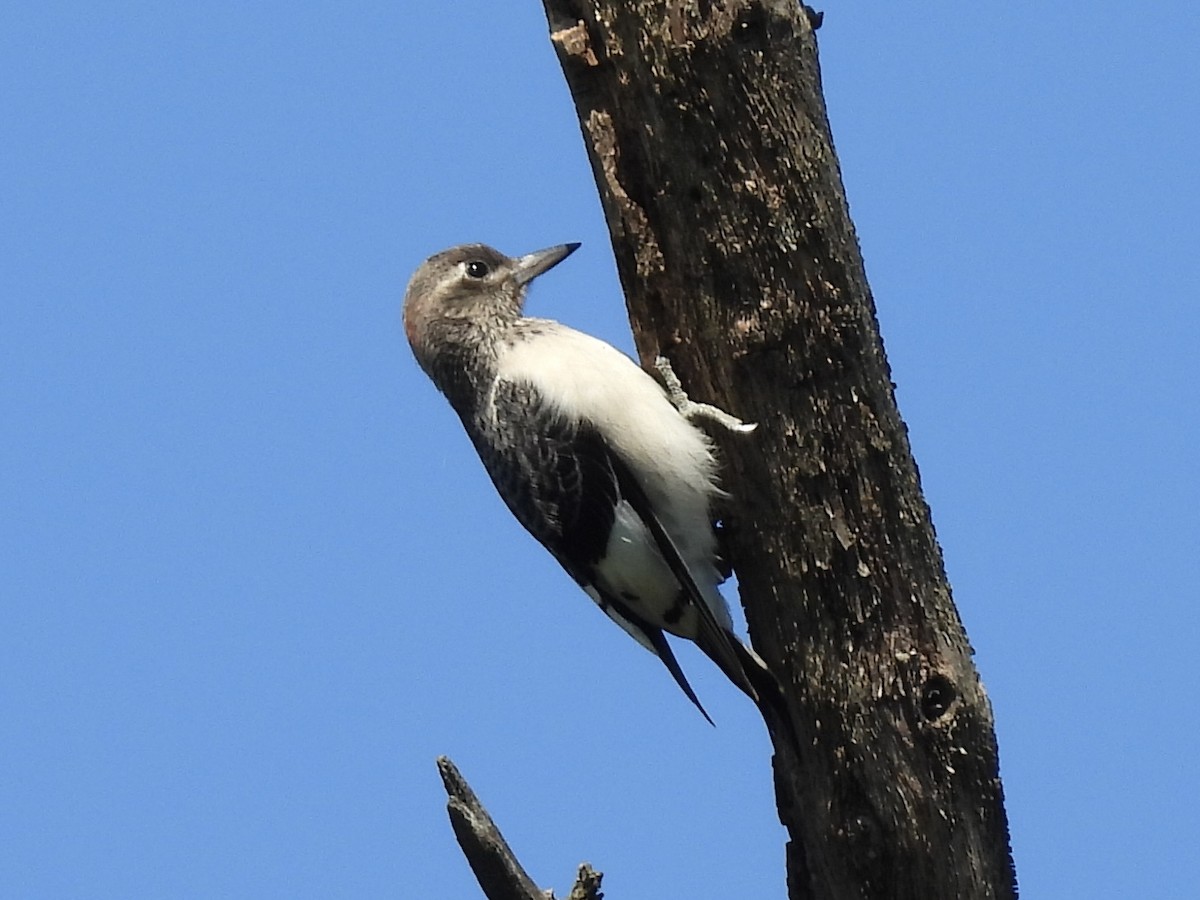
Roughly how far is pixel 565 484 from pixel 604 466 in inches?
7.2

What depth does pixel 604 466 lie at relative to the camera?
5.92 meters

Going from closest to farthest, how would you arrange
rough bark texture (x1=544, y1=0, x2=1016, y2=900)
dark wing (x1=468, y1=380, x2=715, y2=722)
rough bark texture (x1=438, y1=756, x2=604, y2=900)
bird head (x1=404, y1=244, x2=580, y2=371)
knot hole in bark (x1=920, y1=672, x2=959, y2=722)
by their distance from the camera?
rough bark texture (x1=544, y1=0, x2=1016, y2=900) < rough bark texture (x1=438, y1=756, x2=604, y2=900) < knot hole in bark (x1=920, y1=672, x2=959, y2=722) < dark wing (x1=468, y1=380, x2=715, y2=722) < bird head (x1=404, y1=244, x2=580, y2=371)

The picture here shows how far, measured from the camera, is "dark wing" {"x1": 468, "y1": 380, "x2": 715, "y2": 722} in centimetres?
593

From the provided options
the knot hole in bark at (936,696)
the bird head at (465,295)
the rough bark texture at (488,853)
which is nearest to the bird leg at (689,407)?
the bird head at (465,295)

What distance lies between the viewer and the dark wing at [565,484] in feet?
19.4

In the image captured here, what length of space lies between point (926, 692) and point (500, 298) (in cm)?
241

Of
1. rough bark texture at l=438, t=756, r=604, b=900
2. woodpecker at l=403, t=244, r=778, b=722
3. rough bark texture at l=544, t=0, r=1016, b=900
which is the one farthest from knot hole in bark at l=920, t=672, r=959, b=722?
rough bark texture at l=438, t=756, r=604, b=900

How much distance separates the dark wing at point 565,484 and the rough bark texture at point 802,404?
0.41m

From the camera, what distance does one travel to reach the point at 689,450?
18.7ft

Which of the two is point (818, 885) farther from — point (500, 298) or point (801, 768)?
point (500, 298)

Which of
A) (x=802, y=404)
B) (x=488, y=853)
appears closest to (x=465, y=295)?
(x=802, y=404)

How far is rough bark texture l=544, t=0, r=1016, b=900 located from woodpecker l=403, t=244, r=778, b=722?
15cm

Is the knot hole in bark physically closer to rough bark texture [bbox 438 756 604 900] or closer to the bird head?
rough bark texture [bbox 438 756 604 900]

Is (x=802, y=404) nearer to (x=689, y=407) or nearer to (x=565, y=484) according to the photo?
(x=689, y=407)
